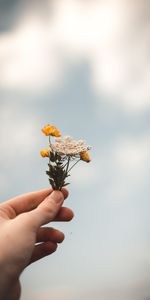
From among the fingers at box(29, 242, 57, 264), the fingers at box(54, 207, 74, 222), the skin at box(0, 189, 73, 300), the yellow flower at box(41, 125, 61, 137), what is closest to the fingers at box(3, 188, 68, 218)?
the skin at box(0, 189, 73, 300)

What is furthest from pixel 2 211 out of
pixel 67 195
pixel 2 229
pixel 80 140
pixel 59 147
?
pixel 80 140

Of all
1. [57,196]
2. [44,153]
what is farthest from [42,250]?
[44,153]

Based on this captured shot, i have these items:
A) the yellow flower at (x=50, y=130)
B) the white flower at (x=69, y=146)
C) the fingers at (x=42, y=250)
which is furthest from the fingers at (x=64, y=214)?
the yellow flower at (x=50, y=130)

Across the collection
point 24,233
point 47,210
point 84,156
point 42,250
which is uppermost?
point 84,156

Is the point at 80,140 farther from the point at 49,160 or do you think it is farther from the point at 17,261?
the point at 17,261

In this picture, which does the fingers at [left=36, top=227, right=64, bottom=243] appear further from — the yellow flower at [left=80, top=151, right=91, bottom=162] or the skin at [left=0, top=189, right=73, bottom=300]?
the yellow flower at [left=80, top=151, right=91, bottom=162]

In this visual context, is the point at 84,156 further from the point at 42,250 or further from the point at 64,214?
the point at 42,250
